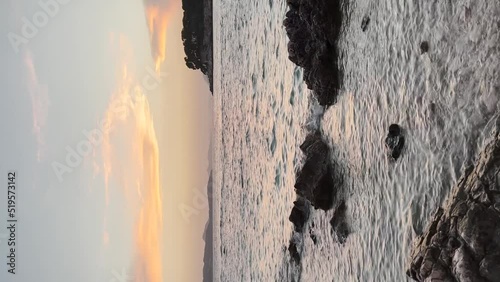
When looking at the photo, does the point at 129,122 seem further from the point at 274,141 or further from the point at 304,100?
the point at 304,100

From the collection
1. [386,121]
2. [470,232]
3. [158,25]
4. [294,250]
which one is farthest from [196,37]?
[470,232]

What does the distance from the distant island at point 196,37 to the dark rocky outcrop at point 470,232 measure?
2.35m

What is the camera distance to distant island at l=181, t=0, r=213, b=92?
9.09ft

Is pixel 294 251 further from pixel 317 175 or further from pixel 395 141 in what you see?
pixel 395 141

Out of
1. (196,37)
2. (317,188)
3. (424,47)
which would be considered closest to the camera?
(424,47)

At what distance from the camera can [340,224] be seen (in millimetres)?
795

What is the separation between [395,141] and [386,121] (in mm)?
37

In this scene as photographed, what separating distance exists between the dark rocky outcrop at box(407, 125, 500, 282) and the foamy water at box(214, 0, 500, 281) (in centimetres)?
3

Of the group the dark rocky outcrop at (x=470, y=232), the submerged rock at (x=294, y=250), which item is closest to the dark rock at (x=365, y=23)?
the dark rocky outcrop at (x=470, y=232)

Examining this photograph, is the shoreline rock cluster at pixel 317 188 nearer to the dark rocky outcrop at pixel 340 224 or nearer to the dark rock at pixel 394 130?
the dark rocky outcrop at pixel 340 224

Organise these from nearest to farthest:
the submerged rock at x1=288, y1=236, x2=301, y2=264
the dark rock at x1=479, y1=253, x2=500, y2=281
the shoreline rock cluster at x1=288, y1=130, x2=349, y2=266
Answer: the dark rock at x1=479, y1=253, x2=500, y2=281 → the shoreline rock cluster at x1=288, y1=130, x2=349, y2=266 → the submerged rock at x1=288, y1=236, x2=301, y2=264

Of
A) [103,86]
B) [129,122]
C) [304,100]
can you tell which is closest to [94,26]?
[103,86]

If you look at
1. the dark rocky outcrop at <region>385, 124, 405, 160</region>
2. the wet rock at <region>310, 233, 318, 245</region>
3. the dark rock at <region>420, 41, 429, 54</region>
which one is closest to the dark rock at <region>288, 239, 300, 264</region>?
the wet rock at <region>310, 233, 318, 245</region>

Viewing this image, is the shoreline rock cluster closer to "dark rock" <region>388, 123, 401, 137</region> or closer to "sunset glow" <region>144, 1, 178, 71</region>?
"dark rock" <region>388, 123, 401, 137</region>
